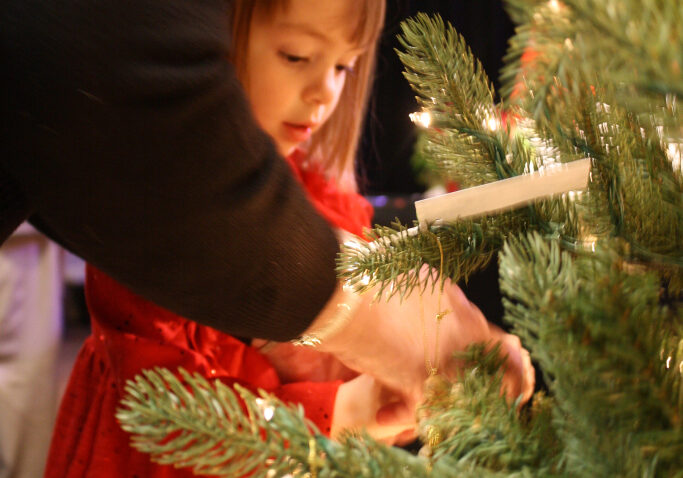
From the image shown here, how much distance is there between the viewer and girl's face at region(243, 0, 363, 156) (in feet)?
2.36

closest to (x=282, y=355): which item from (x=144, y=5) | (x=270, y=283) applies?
(x=270, y=283)

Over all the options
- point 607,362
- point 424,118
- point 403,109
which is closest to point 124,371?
point 424,118

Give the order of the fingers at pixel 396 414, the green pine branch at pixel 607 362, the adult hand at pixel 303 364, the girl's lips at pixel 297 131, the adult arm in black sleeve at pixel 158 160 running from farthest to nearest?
the girl's lips at pixel 297 131, the adult hand at pixel 303 364, the fingers at pixel 396 414, the adult arm in black sleeve at pixel 158 160, the green pine branch at pixel 607 362

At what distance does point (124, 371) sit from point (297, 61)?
411 millimetres

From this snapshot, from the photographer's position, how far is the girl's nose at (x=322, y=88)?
77cm

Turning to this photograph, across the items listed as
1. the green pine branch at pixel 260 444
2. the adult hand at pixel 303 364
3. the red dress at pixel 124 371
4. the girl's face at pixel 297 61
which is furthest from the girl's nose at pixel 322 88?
the green pine branch at pixel 260 444

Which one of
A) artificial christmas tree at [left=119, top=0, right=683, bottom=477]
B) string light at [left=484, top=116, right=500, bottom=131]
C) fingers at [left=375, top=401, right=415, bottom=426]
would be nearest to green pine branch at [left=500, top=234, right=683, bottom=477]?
artificial christmas tree at [left=119, top=0, right=683, bottom=477]

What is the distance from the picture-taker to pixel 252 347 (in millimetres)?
689

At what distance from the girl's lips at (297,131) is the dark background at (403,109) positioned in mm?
148

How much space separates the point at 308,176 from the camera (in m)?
0.99

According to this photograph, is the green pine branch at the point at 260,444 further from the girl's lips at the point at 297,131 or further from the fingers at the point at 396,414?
the girl's lips at the point at 297,131

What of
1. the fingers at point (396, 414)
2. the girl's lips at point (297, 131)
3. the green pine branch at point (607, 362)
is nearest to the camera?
the green pine branch at point (607, 362)

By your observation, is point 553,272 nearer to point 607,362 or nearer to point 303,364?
point 607,362

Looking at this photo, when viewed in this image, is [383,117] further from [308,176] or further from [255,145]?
[255,145]
